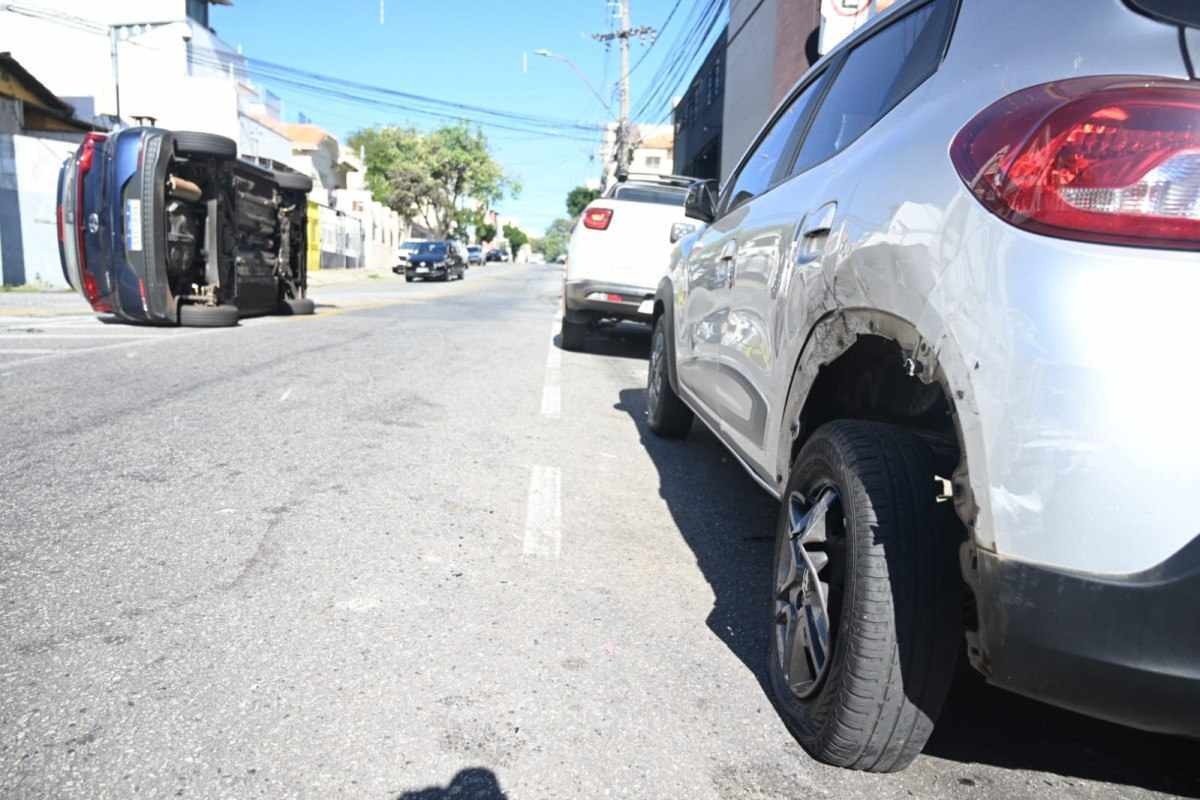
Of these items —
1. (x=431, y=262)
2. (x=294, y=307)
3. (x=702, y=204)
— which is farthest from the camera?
(x=431, y=262)

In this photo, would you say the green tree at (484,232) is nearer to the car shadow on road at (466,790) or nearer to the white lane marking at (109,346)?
the white lane marking at (109,346)

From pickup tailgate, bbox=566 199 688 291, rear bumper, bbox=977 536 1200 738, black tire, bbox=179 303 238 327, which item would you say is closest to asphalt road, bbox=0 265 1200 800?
rear bumper, bbox=977 536 1200 738

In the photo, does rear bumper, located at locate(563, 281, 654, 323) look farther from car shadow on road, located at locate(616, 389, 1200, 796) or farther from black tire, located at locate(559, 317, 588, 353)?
car shadow on road, located at locate(616, 389, 1200, 796)

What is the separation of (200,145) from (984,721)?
9.85 m

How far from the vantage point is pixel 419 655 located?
2.51m

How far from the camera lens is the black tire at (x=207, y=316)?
1014 centimetres

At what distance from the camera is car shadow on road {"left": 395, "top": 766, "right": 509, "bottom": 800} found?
189 cm

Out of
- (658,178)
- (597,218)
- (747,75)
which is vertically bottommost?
(597,218)

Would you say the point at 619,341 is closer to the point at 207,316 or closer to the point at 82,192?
the point at 207,316

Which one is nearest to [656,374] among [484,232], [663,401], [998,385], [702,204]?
[663,401]

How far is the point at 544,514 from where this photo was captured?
3.88 m

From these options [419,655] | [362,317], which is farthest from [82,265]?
[419,655]

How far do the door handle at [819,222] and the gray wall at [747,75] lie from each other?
1566cm

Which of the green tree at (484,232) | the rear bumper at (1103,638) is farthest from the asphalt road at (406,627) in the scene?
the green tree at (484,232)
